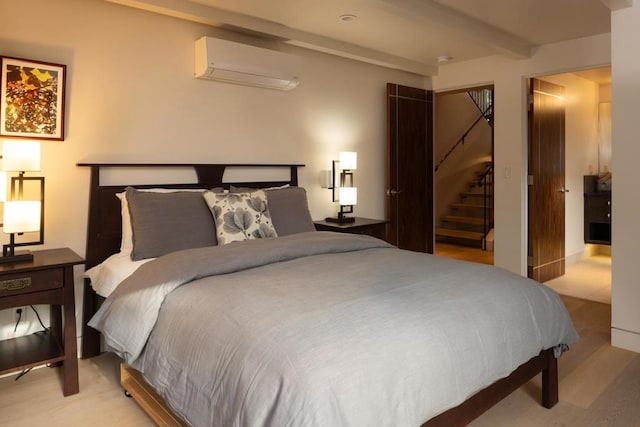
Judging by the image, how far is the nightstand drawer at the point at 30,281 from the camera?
227 centimetres

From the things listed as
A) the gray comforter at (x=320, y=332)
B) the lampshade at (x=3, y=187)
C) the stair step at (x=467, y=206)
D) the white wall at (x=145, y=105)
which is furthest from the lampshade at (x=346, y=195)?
the stair step at (x=467, y=206)

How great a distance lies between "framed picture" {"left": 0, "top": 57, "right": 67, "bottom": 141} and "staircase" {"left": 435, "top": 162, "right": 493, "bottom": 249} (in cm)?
564

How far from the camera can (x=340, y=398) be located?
4.21 feet

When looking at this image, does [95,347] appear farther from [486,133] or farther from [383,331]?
[486,133]

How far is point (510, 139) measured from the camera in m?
4.71

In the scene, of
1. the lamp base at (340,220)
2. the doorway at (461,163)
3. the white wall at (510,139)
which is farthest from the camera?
the doorway at (461,163)

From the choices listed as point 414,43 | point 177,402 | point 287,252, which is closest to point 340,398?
point 177,402

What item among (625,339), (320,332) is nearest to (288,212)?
(320,332)

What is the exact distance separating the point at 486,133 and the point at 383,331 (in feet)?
22.3

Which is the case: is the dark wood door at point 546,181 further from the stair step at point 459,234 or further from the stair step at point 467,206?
the stair step at point 467,206

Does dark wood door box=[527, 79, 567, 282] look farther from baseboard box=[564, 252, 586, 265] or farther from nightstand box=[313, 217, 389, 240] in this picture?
nightstand box=[313, 217, 389, 240]

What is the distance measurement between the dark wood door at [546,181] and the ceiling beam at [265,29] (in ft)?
4.75

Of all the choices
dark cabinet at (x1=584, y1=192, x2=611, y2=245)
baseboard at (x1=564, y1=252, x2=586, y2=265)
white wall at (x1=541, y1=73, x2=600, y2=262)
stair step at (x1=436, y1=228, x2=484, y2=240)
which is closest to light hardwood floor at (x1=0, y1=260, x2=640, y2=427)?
baseboard at (x1=564, y1=252, x2=586, y2=265)

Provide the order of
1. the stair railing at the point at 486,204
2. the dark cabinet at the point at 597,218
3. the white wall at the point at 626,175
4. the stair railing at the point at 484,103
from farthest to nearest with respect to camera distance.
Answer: the stair railing at the point at 484,103 → the stair railing at the point at 486,204 → the dark cabinet at the point at 597,218 → the white wall at the point at 626,175
